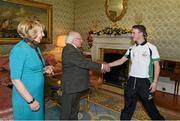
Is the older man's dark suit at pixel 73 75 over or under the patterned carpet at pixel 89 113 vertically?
over

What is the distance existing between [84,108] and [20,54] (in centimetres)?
215

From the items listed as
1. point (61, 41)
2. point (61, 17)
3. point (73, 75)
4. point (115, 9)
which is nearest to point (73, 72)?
point (73, 75)

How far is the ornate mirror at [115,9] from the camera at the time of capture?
16.5 feet

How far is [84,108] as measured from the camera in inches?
132

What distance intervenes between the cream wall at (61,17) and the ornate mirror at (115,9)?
169cm

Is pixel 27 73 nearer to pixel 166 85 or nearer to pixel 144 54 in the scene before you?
pixel 144 54

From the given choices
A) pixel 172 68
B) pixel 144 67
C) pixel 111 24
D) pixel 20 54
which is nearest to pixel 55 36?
pixel 111 24

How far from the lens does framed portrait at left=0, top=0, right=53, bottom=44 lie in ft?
16.1

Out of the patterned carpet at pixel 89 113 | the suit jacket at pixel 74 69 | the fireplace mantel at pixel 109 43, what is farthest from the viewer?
the fireplace mantel at pixel 109 43

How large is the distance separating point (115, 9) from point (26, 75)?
13.9 ft

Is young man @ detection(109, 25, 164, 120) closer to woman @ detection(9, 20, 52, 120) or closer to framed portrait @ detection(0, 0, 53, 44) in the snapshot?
woman @ detection(9, 20, 52, 120)

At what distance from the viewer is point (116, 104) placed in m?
3.63

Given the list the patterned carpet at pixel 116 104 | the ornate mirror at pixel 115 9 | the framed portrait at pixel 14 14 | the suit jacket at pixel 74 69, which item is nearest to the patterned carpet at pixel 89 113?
the patterned carpet at pixel 116 104

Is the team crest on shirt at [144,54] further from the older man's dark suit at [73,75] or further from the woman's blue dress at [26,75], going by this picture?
the woman's blue dress at [26,75]
